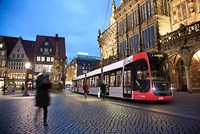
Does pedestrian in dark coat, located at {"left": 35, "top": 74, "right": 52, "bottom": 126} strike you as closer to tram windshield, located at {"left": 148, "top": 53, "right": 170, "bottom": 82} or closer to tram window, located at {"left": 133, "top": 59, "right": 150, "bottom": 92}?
tram window, located at {"left": 133, "top": 59, "right": 150, "bottom": 92}

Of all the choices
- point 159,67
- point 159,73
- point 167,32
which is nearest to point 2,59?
point 167,32

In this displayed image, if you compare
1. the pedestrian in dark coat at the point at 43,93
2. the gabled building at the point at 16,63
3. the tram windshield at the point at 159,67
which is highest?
the gabled building at the point at 16,63

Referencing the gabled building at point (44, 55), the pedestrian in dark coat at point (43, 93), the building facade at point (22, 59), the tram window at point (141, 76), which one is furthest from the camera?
the gabled building at point (44, 55)

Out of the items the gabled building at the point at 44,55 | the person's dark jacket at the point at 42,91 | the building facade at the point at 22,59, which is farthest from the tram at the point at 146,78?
the gabled building at the point at 44,55

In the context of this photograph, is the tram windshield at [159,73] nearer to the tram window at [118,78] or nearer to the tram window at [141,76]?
the tram window at [141,76]

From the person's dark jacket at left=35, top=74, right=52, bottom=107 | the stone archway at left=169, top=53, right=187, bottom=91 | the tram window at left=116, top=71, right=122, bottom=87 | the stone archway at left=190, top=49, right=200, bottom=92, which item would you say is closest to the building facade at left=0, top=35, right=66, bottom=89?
the stone archway at left=169, top=53, right=187, bottom=91

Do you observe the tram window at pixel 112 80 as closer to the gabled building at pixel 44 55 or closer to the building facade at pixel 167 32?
the building facade at pixel 167 32

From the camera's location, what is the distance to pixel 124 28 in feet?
112

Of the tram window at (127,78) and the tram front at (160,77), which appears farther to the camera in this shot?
the tram window at (127,78)

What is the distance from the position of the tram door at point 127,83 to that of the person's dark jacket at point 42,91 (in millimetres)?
8906

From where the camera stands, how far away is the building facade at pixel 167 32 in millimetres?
18555

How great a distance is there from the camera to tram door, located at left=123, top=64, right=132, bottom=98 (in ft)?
45.7

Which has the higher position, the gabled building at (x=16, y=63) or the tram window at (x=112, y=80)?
the gabled building at (x=16, y=63)

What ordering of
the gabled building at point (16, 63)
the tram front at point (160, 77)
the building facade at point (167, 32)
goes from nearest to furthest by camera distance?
the tram front at point (160, 77) < the building facade at point (167, 32) < the gabled building at point (16, 63)
